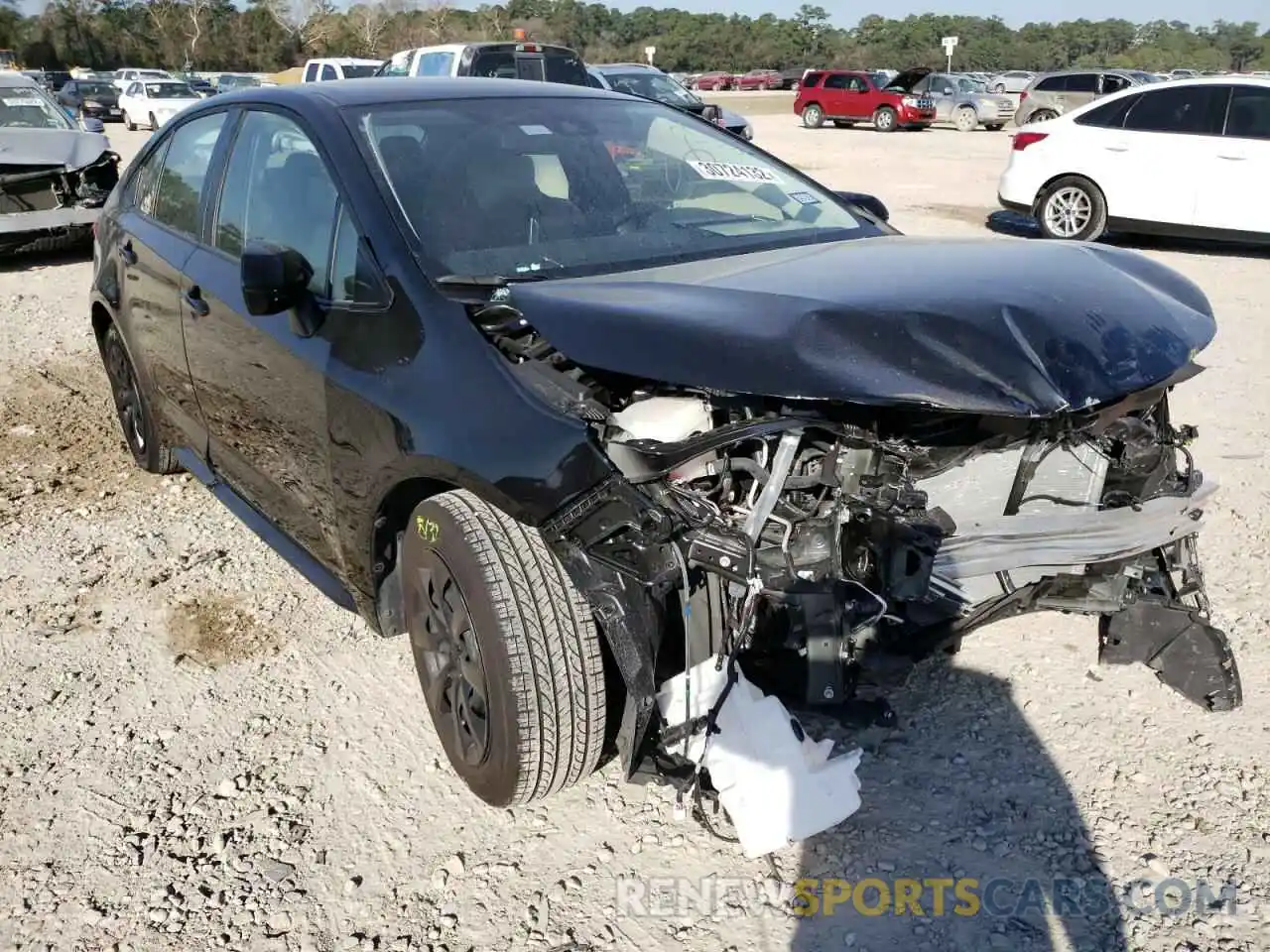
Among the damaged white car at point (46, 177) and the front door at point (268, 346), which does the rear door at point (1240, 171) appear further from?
the damaged white car at point (46, 177)

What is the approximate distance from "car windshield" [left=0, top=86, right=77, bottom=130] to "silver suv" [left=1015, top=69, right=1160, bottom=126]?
18.6 metres

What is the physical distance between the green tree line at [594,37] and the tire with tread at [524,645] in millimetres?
61330

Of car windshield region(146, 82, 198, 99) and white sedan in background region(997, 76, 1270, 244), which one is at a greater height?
car windshield region(146, 82, 198, 99)

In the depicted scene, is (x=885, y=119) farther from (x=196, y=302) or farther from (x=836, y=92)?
(x=196, y=302)

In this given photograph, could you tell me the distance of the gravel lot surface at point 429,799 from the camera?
2.29 meters

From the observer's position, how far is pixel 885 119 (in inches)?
1097

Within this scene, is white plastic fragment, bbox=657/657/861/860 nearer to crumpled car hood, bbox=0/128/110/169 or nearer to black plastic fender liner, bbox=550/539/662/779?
black plastic fender liner, bbox=550/539/662/779

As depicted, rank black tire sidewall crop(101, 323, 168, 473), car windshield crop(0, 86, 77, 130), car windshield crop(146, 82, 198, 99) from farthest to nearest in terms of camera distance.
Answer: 1. car windshield crop(146, 82, 198, 99)
2. car windshield crop(0, 86, 77, 130)
3. black tire sidewall crop(101, 323, 168, 473)

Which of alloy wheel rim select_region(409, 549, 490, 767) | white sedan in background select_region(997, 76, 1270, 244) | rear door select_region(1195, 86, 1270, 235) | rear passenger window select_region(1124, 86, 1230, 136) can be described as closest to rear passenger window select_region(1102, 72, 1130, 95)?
white sedan in background select_region(997, 76, 1270, 244)

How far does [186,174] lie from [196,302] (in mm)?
719

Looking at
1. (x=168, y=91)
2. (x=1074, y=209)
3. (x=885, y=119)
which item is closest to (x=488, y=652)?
(x=1074, y=209)

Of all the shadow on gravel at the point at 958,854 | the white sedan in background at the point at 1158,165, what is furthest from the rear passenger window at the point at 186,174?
the white sedan in background at the point at 1158,165

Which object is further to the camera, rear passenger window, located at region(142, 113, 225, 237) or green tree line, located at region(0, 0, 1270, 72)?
green tree line, located at region(0, 0, 1270, 72)

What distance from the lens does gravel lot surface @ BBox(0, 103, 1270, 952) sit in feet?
7.52
